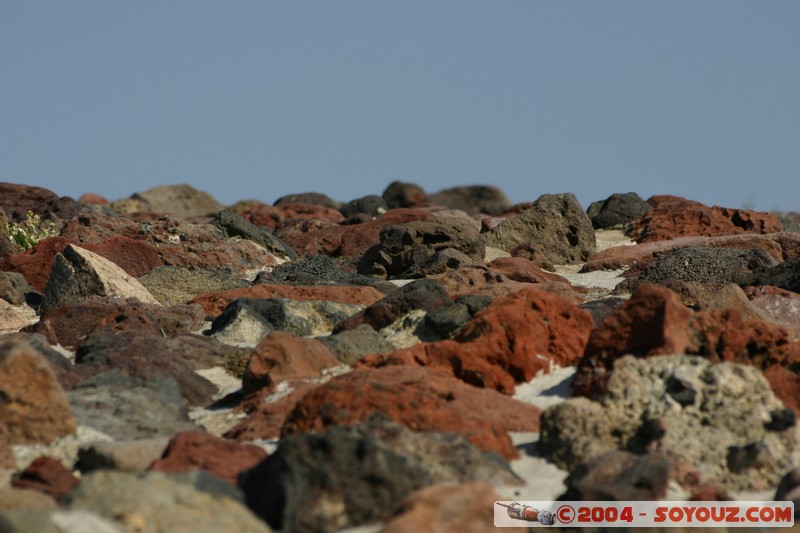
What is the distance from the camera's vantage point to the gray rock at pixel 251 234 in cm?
2800

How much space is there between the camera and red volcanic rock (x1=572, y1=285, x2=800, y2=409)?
39.1ft

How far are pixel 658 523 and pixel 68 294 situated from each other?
1243cm

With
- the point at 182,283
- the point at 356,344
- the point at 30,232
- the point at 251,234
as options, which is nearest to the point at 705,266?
the point at 182,283

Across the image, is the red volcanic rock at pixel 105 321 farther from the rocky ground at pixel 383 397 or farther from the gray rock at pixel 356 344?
the gray rock at pixel 356 344

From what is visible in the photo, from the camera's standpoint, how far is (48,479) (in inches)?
391

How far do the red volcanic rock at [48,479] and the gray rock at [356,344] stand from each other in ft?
14.6

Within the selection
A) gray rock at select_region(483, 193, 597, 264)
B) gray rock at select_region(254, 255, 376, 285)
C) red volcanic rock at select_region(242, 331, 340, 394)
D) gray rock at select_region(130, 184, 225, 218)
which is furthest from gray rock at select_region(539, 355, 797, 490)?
gray rock at select_region(130, 184, 225, 218)

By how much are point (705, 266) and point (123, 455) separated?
502 inches

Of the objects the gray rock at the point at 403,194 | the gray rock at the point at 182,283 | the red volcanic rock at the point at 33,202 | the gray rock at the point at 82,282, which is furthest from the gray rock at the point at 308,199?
the gray rock at the point at 82,282

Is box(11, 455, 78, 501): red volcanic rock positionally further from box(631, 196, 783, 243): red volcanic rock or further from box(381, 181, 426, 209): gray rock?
box(381, 181, 426, 209): gray rock

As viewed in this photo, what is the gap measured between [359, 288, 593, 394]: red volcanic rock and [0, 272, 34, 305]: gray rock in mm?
8795

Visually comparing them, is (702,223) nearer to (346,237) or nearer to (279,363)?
(346,237)

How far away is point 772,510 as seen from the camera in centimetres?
962

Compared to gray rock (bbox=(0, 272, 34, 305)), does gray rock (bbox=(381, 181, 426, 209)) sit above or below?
above
